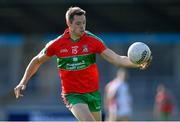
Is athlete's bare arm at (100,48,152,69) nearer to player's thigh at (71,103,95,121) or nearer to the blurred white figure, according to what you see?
player's thigh at (71,103,95,121)

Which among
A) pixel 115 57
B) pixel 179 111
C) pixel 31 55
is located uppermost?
pixel 115 57

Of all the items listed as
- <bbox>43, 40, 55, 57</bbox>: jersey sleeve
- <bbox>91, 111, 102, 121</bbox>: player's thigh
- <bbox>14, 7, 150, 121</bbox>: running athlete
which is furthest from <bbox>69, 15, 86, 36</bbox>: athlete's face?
<bbox>91, 111, 102, 121</bbox>: player's thigh

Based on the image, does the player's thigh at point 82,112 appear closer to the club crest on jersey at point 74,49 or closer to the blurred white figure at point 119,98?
the club crest on jersey at point 74,49

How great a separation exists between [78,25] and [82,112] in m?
1.18

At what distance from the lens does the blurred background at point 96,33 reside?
77.1 ft

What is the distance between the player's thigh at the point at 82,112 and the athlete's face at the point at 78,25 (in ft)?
3.25

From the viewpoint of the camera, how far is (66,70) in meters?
9.64

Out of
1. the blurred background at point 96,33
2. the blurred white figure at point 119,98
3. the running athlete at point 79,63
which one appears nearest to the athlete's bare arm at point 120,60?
the running athlete at point 79,63

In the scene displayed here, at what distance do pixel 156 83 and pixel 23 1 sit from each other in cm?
980

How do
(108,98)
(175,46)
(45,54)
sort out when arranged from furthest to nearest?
1. (175,46)
2. (108,98)
3. (45,54)

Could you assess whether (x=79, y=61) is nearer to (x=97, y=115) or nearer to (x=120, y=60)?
(x=120, y=60)

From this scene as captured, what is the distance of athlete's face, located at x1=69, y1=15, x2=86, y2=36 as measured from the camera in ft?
30.8

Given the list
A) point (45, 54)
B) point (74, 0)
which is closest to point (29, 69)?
point (45, 54)

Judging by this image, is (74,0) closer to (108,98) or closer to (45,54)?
(108,98)
